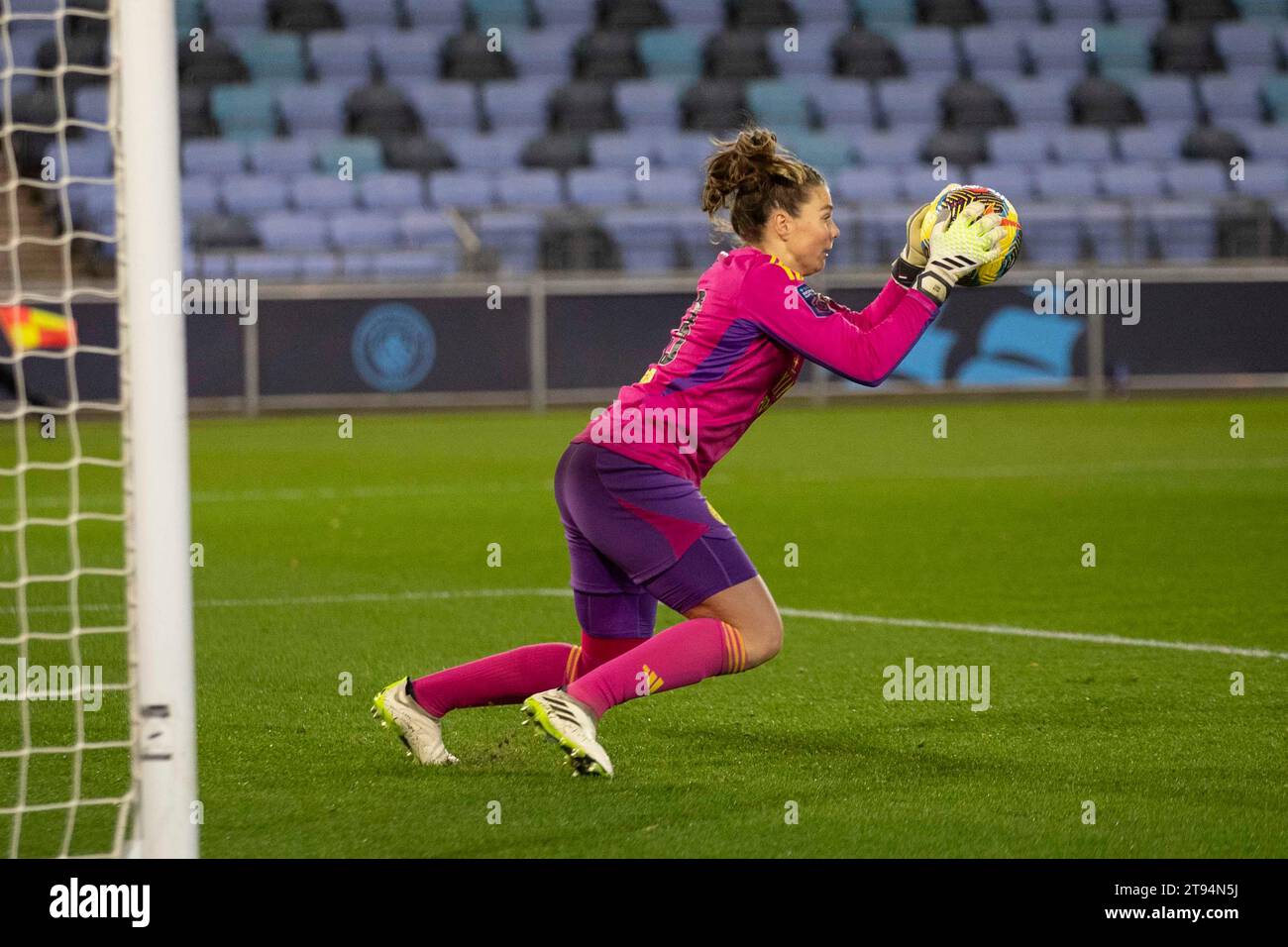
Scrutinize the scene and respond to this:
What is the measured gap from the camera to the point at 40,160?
21.4m

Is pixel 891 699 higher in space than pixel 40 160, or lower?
lower

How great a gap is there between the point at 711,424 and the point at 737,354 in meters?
0.18

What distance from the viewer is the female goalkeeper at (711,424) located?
4.29 meters

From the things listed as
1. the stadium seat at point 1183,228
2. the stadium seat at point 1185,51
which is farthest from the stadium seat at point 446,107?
the stadium seat at point 1185,51

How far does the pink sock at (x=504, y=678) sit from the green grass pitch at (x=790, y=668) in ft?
0.58

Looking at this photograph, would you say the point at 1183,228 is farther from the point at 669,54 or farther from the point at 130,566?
the point at 130,566

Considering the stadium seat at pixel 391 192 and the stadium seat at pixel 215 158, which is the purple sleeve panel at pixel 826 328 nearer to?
the stadium seat at pixel 391 192

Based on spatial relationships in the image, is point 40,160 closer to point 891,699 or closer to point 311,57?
point 311,57

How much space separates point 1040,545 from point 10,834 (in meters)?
6.27

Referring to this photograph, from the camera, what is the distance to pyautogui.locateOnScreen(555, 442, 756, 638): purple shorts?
4.30 metres

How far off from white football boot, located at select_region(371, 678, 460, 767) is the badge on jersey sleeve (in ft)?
4.60

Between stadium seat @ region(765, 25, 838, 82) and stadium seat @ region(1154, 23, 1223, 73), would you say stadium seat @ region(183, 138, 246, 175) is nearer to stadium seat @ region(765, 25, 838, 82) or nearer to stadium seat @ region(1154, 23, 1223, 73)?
stadium seat @ region(765, 25, 838, 82)

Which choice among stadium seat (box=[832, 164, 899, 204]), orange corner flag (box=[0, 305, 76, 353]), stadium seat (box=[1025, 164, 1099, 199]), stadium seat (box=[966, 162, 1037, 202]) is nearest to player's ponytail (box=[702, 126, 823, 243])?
orange corner flag (box=[0, 305, 76, 353])

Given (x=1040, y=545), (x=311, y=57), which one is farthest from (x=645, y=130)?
(x=1040, y=545)
